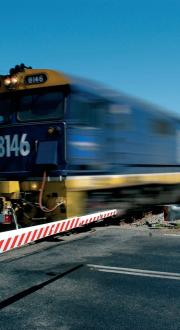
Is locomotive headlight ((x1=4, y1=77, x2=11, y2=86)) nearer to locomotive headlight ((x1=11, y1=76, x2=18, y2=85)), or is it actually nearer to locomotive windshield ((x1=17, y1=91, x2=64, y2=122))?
locomotive headlight ((x1=11, y1=76, x2=18, y2=85))

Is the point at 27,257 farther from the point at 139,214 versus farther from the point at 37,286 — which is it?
the point at 139,214

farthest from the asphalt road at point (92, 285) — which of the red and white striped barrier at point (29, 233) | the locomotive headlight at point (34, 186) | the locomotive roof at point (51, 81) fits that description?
the locomotive roof at point (51, 81)

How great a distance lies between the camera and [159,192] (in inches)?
556

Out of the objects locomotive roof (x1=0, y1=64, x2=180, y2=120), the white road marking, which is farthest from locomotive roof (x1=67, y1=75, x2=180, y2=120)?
the white road marking

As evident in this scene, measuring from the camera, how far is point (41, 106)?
944 cm

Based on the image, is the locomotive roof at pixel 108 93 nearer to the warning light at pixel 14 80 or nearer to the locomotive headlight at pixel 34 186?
the warning light at pixel 14 80

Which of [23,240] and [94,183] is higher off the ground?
[94,183]

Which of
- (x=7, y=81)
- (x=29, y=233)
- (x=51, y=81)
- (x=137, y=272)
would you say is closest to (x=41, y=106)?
(x=51, y=81)

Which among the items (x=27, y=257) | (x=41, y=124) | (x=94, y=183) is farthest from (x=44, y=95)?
(x=27, y=257)

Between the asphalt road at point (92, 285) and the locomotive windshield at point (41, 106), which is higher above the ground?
the locomotive windshield at point (41, 106)

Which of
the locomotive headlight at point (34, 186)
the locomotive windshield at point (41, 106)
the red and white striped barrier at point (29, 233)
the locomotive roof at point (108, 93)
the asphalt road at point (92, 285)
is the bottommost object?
the asphalt road at point (92, 285)

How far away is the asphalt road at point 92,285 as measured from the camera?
4.73 metres

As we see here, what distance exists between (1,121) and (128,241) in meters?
4.16

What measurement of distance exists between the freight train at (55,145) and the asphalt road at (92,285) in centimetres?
102
